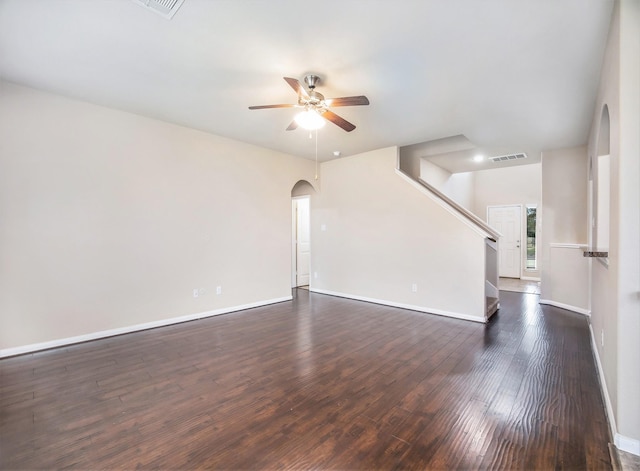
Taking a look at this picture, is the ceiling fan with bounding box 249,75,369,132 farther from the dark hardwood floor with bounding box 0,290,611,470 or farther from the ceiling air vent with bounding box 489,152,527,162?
the ceiling air vent with bounding box 489,152,527,162

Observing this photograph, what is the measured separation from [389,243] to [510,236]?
200 inches

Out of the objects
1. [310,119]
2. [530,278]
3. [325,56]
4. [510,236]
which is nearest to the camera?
[325,56]

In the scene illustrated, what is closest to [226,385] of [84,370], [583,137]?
[84,370]

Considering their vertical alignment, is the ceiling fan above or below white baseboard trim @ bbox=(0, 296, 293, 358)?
above

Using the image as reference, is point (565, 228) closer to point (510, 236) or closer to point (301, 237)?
point (510, 236)

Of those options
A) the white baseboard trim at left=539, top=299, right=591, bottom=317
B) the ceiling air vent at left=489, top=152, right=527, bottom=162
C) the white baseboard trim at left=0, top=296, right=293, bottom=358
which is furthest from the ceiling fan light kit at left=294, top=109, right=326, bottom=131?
the white baseboard trim at left=539, top=299, right=591, bottom=317

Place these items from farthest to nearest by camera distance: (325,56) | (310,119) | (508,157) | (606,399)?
(508,157) < (310,119) < (325,56) < (606,399)

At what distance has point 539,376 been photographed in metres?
2.59

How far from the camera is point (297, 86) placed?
247cm

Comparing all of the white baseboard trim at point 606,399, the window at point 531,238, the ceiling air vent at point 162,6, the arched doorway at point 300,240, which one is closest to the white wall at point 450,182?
the window at point 531,238

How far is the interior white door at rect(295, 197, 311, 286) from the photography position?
6961 millimetres

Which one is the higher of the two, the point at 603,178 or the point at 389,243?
Answer: the point at 603,178

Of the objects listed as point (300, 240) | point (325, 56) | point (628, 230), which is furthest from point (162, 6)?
point (300, 240)

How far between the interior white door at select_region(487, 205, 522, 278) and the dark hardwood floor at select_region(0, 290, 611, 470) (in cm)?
482
